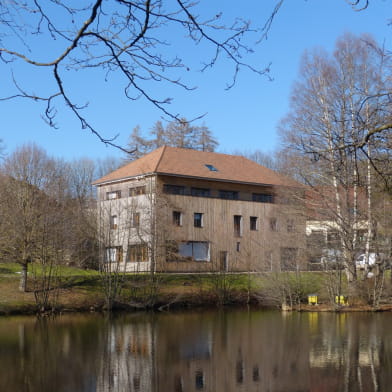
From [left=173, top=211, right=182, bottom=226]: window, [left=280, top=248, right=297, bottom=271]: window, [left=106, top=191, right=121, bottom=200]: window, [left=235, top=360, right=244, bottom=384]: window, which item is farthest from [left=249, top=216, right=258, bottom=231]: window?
[left=235, top=360, right=244, bottom=384]: window

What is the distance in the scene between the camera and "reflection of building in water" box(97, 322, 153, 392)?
13852mm

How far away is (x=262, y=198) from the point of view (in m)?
46.2

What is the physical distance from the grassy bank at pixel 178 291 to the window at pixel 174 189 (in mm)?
7804

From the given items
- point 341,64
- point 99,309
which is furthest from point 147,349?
point 341,64

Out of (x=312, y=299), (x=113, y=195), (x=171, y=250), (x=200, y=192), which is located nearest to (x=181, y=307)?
(x=171, y=250)

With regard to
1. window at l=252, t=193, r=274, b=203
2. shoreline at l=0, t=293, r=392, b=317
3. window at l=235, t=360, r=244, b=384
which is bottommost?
window at l=235, t=360, r=244, b=384

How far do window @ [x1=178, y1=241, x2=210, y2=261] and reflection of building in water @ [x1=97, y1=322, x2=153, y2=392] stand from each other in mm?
15390

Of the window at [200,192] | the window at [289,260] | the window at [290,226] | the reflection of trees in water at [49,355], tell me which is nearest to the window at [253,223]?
the window at [200,192]

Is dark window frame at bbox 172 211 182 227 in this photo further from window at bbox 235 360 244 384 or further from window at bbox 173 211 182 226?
window at bbox 235 360 244 384

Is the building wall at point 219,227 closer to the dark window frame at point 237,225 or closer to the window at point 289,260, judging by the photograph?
the dark window frame at point 237,225

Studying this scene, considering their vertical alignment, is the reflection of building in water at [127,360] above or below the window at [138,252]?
below

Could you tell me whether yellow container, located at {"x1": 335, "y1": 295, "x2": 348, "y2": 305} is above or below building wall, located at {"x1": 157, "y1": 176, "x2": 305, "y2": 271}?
below

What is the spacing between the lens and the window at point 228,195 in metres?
44.3

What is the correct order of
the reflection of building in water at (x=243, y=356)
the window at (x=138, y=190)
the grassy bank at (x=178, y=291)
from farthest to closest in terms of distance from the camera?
the window at (x=138, y=190), the grassy bank at (x=178, y=291), the reflection of building in water at (x=243, y=356)
